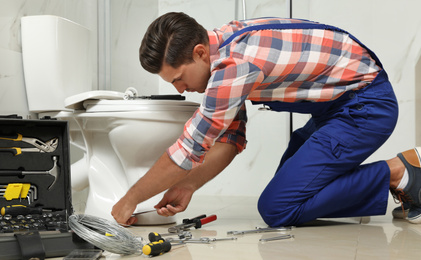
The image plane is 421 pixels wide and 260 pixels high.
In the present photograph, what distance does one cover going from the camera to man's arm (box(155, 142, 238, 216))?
4.88 feet

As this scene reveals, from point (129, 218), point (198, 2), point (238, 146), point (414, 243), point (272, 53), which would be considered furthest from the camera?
point (198, 2)

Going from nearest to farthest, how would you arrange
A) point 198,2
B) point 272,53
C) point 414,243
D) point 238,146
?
point 414,243 < point 272,53 < point 238,146 < point 198,2

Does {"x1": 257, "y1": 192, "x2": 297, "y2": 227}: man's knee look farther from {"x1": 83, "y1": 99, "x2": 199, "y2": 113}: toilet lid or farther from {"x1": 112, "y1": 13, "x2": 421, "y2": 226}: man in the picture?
{"x1": 83, "y1": 99, "x2": 199, "y2": 113}: toilet lid

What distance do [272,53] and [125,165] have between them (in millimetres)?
627

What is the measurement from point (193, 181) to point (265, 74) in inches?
16.6

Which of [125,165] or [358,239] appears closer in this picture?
[358,239]

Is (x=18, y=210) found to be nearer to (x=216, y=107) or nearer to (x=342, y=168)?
(x=216, y=107)

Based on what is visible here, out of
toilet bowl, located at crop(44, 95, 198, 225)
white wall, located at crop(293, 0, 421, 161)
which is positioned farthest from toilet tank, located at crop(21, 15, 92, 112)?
white wall, located at crop(293, 0, 421, 161)

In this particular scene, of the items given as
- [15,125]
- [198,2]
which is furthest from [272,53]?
[198,2]

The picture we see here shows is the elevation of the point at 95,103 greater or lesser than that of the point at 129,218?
greater

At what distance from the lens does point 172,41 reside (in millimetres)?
1320

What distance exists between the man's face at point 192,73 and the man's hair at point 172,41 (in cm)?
1

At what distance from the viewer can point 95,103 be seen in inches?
63.7

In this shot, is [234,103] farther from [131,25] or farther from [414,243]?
[131,25]
